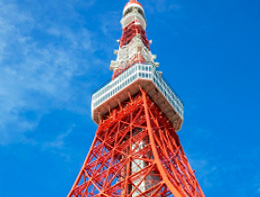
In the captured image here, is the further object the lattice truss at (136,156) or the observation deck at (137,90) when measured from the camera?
the observation deck at (137,90)

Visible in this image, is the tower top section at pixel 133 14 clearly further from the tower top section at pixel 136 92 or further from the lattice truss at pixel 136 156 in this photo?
the lattice truss at pixel 136 156

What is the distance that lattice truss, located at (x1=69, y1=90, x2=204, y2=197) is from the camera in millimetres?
30484

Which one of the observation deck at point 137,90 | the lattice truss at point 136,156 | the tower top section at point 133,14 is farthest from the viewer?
the tower top section at point 133,14

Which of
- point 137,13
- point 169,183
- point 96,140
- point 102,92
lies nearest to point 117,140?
point 96,140

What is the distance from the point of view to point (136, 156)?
32.9m

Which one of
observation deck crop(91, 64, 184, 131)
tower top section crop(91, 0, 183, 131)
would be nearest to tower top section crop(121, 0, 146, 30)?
tower top section crop(91, 0, 183, 131)

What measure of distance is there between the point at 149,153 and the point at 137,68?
25.5ft

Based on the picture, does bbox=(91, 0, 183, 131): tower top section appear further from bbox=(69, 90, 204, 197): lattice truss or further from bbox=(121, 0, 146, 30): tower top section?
bbox=(121, 0, 146, 30): tower top section

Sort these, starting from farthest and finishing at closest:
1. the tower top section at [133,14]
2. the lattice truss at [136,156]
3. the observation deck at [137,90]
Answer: the tower top section at [133,14] → the observation deck at [137,90] → the lattice truss at [136,156]

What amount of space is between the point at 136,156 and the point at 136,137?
177 cm

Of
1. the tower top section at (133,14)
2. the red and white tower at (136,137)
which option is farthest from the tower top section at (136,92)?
the tower top section at (133,14)

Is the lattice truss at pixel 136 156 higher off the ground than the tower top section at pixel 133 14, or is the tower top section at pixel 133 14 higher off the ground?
the tower top section at pixel 133 14

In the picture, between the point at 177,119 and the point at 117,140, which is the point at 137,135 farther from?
the point at 177,119

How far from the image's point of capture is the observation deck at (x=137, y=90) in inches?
A: 1441
